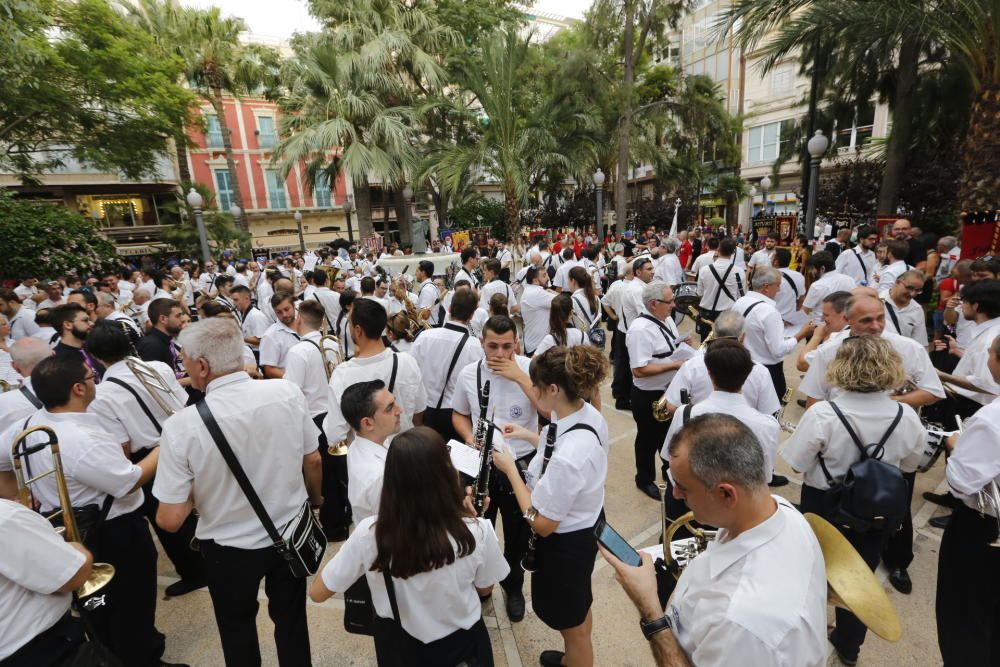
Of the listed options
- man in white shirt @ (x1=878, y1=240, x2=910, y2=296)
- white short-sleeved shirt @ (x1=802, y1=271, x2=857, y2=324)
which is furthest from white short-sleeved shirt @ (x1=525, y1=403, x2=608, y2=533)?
man in white shirt @ (x1=878, y1=240, x2=910, y2=296)

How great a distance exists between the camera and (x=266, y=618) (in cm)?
341

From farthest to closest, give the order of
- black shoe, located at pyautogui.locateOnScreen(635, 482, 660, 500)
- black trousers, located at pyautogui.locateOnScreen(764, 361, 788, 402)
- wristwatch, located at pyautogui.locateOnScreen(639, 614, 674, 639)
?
black trousers, located at pyautogui.locateOnScreen(764, 361, 788, 402), black shoe, located at pyautogui.locateOnScreen(635, 482, 660, 500), wristwatch, located at pyautogui.locateOnScreen(639, 614, 674, 639)

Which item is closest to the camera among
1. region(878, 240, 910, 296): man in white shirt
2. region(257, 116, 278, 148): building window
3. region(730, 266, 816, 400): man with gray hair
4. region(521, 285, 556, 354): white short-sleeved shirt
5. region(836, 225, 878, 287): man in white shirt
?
region(730, 266, 816, 400): man with gray hair

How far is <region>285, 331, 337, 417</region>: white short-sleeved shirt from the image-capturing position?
3850mm

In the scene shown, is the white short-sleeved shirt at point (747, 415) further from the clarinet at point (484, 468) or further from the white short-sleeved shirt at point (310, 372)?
the white short-sleeved shirt at point (310, 372)

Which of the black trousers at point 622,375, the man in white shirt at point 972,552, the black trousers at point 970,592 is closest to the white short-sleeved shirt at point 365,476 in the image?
the man in white shirt at point 972,552

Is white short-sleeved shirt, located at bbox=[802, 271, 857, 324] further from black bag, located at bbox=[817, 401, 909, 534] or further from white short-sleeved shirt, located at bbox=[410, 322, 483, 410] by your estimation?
white short-sleeved shirt, located at bbox=[410, 322, 483, 410]

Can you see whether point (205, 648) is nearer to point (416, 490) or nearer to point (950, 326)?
point (416, 490)

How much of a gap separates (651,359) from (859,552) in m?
1.97

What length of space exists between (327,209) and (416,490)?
4081 centimetres

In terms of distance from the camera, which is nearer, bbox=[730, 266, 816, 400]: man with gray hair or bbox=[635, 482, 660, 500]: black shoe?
bbox=[730, 266, 816, 400]: man with gray hair

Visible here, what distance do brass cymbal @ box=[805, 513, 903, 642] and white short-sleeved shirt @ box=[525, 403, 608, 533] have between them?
888mm

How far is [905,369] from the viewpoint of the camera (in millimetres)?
3221

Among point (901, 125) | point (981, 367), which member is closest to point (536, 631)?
point (981, 367)
